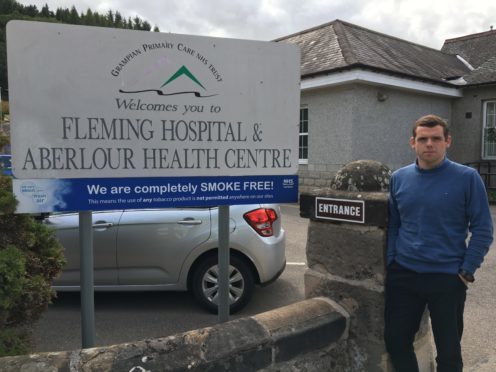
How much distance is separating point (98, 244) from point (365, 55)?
36.7ft

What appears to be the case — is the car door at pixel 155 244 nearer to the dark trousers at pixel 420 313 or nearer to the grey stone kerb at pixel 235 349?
the grey stone kerb at pixel 235 349

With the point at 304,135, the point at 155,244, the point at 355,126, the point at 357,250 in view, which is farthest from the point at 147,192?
the point at 304,135

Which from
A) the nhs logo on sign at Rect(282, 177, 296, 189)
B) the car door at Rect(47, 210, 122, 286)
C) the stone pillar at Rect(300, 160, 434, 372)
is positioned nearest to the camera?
the stone pillar at Rect(300, 160, 434, 372)

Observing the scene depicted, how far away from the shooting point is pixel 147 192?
7.81ft

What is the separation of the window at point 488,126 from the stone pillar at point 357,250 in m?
14.8

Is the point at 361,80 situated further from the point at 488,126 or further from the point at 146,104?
the point at 146,104

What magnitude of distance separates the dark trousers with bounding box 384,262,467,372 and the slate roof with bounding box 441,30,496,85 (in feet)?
49.3

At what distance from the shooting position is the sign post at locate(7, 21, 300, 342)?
2160 millimetres

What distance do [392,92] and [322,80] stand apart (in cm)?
244

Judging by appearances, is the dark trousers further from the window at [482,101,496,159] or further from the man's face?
the window at [482,101,496,159]

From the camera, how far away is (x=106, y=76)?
2262 mm

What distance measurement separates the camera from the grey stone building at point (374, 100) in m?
12.6

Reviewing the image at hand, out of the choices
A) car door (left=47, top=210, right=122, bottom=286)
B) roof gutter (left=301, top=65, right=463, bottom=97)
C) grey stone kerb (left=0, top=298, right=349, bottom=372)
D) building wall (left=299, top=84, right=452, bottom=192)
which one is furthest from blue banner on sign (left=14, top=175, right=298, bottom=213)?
roof gutter (left=301, top=65, right=463, bottom=97)

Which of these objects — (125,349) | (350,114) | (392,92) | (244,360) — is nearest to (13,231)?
(125,349)
